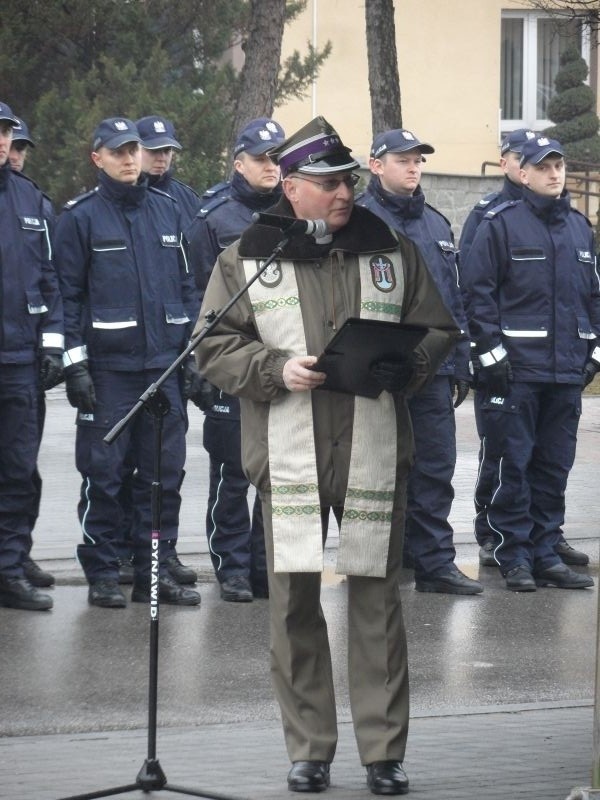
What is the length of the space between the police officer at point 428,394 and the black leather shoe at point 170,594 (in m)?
1.19

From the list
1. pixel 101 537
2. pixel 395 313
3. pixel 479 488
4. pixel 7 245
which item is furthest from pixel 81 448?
pixel 395 313

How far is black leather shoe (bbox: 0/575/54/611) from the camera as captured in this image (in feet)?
28.4

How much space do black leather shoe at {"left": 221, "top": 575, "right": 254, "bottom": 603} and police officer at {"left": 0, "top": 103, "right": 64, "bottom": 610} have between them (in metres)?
0.88

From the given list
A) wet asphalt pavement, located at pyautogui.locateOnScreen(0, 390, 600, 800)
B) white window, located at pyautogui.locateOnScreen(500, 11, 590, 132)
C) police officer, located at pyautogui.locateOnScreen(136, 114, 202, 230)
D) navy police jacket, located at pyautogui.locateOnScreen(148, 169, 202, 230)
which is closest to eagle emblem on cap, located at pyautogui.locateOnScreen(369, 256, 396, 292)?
wet asphalt pavement, located at pyautogui.locateOnScreen(0, 390, 600, 800)

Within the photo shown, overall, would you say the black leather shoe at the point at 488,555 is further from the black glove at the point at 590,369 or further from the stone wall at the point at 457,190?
the stone wall at the point at 457,190

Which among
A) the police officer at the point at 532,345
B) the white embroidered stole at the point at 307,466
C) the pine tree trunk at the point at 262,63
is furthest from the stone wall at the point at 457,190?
the white embroidered stole at the point at 307,466

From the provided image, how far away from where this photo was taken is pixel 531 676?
24.7 ft

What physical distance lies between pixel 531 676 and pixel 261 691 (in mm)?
1157

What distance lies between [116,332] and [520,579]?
2.45 m

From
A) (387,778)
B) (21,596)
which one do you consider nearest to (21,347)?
(21,596)

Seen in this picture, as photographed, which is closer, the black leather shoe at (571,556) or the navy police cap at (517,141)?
the navy police cap at (517,141)

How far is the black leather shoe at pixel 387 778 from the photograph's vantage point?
18.5 ft

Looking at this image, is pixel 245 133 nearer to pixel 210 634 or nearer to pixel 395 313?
pixel 210 634

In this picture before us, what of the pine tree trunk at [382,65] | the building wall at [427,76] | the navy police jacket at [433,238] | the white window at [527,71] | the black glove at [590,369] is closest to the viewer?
the navy police jacket at [433,238]
